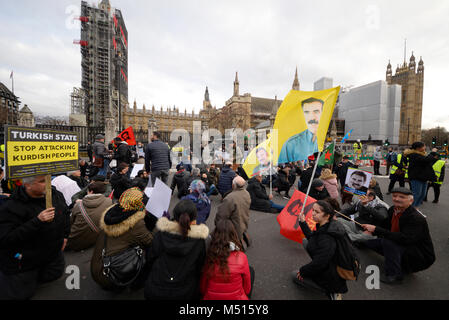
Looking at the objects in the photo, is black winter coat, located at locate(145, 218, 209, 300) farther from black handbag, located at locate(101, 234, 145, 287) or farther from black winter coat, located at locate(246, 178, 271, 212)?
black winter coat, located at locate(246, 178, 271, 212)

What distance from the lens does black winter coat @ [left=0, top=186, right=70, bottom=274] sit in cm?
224

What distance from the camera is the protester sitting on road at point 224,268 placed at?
201 cm

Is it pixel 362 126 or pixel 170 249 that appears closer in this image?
pixel 170 249

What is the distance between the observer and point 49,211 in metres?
2.32

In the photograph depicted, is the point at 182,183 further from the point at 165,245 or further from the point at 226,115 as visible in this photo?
the point at 226,115

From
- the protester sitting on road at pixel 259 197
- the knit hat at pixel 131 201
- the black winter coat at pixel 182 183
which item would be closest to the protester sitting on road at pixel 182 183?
the black winter coat at pixel 182 183

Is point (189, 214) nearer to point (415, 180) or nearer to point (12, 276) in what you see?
point (12, 276)

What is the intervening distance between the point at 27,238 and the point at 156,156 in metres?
3.64

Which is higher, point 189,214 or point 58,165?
point 58,165

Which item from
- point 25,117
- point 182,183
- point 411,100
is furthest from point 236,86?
point 182,183

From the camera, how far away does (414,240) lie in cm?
277

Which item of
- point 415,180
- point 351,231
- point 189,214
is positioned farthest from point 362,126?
point 189,214
